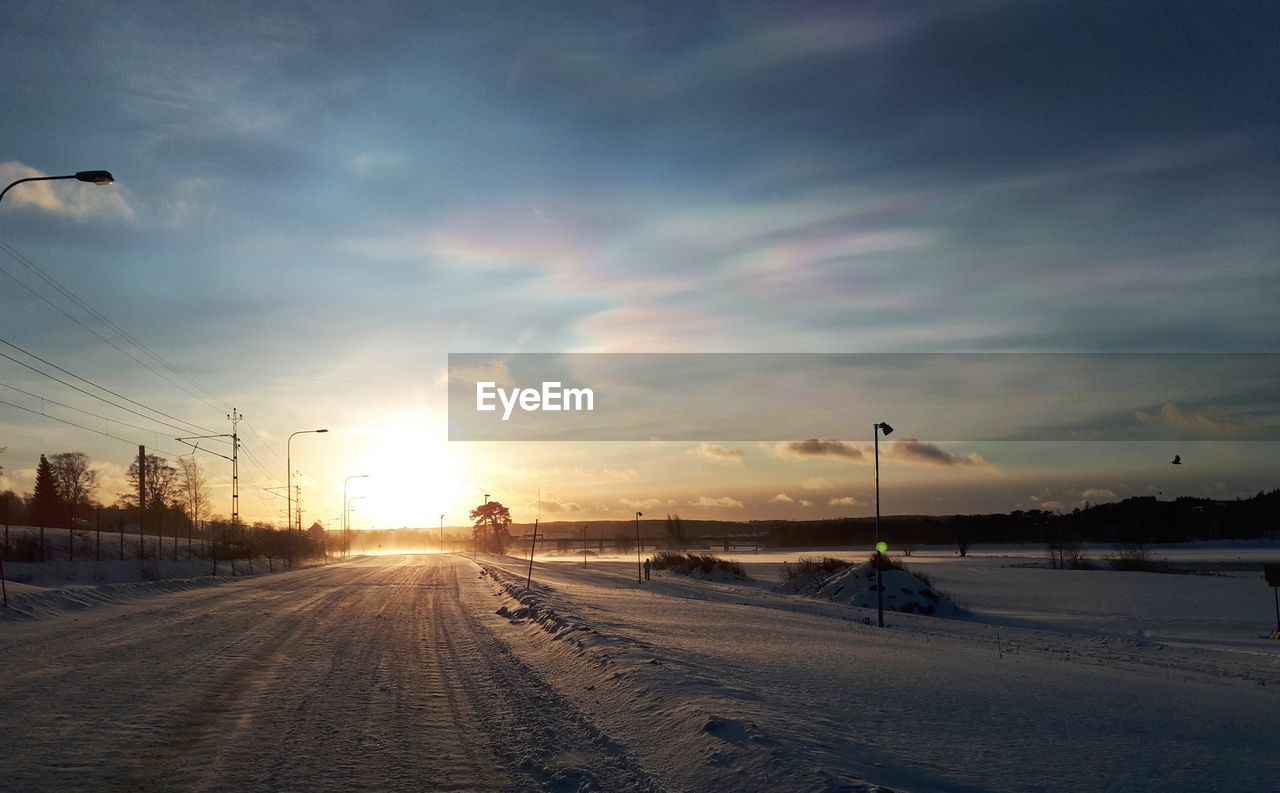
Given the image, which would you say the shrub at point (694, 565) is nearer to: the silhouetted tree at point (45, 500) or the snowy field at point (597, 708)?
the snowy field at point (597, 708)

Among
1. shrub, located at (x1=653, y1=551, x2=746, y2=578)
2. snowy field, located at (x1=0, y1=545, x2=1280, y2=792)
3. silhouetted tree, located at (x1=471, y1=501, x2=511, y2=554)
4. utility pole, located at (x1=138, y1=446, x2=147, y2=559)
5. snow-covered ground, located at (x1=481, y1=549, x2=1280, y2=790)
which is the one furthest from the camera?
silhouetted tree, located at (x1=471, y1=501, x2=511, y2=554)

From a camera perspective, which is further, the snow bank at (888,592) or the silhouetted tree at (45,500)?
the silhouetted tree at (45,500)

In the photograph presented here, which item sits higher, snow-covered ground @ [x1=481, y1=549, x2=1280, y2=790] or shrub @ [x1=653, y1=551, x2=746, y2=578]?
snow-covered ground @ [x1=481, y1=549, x2=1280, y2=790]

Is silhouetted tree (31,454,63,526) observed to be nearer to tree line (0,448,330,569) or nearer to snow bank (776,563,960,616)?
tree line (0,448,330,569)

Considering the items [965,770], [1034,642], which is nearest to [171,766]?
[965,770]

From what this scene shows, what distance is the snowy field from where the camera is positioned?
786 centimetres

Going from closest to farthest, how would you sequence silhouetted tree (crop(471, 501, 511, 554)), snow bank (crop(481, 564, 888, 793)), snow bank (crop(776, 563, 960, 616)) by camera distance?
snow bank (crop(481, 564, 888, 793)) → snow bank (crop(776, 563, 960, 616)) → silhouetted tree (crop(471, 501, 511, 554))

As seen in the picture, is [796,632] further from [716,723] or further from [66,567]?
[66,567]

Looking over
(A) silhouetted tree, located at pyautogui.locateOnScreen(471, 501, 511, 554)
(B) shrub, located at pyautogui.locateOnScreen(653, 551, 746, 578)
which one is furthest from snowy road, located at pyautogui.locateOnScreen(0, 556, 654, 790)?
(A) silhouetted tree, located at pyautogui.locateOnScreen(471, 501, 511, 554)

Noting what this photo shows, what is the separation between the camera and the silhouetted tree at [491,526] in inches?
→ 7333

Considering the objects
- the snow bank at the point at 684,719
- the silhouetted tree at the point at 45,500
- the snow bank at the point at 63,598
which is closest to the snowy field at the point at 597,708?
the snow bank at the point at 684,719

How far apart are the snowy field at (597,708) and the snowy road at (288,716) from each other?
44 mm

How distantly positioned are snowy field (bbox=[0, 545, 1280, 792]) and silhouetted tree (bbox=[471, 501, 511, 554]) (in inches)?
6443

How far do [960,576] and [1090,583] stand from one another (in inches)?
462
